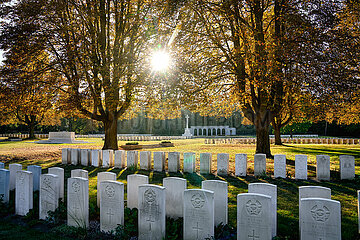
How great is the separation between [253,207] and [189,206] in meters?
0.89

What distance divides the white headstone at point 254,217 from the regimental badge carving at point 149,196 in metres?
1.25

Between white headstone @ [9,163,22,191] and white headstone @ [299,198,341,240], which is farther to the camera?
white headstone @ [9,163,22,191]

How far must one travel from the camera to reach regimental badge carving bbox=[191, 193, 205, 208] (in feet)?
10.8

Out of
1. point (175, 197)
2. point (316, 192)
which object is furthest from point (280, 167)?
point (175, 197)

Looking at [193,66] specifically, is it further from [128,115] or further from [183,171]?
[128,115]

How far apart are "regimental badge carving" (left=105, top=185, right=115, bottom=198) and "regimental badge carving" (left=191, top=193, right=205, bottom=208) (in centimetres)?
132

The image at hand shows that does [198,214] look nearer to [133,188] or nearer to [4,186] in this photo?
[133,188]

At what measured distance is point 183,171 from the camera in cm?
866

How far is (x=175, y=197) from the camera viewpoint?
413 cm

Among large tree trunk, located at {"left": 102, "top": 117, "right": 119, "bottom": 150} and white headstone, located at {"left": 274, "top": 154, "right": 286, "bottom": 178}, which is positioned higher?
large tree trunk, located at {"left": 102, "top": 117, "right": 119, "bottom": 150}

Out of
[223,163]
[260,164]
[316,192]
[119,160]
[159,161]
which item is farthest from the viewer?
[119,160]

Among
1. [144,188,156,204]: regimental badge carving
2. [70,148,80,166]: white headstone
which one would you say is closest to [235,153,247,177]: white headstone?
[144,188,156,204]: regimental badge carving

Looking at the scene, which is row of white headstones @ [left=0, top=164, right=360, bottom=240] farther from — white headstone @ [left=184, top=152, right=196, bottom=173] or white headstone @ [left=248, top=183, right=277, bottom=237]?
white headstone @ [left=184, top=152, right=196, bottom=173]

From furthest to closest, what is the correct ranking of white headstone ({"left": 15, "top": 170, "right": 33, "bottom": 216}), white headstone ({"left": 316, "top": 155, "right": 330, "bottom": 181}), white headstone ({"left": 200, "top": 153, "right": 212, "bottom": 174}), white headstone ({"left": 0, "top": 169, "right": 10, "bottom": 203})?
white headstone ({"left": 200, "top": 153, "right": 212, "bottom": 174}), white headstone ({"left": 316, "top": 155, "right": 330, "bottom": 181}), white headstone ({"left": 0, "top": 169, "right": 10, "bottom": 203}), white headstone ({"left": 15, "top": 170, "right": 33, "bottom": 216})
